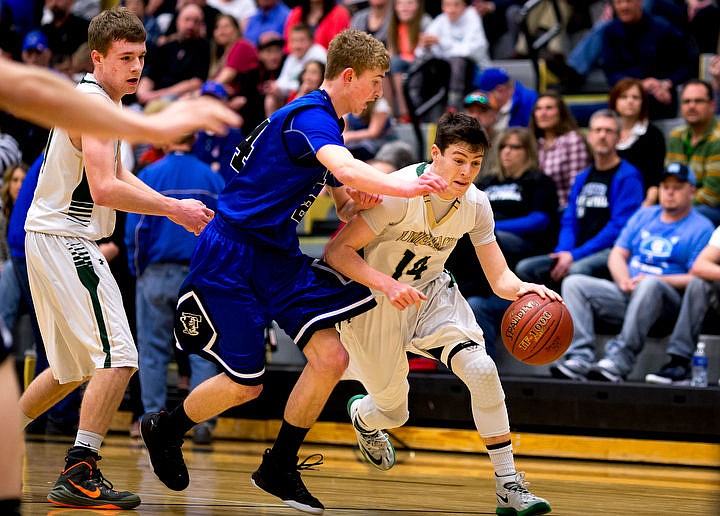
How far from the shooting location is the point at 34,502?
4684mm

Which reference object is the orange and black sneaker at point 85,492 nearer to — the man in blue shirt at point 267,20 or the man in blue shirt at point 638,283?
the man in blue shirt at point 638,283

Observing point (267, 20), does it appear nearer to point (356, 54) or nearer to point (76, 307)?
point (356, 54)

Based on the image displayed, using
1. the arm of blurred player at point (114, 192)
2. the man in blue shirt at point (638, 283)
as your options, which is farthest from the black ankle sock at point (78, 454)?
the man in blue shirt at point (638, 283)

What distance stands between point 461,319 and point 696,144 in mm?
3835

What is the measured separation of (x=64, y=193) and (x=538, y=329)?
222 cm

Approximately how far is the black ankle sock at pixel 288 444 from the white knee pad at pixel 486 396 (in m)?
0.77

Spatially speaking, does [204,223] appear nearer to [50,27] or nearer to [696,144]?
[696,144]

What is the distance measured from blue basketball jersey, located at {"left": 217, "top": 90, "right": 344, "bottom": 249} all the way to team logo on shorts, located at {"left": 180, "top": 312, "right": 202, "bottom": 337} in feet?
1.33

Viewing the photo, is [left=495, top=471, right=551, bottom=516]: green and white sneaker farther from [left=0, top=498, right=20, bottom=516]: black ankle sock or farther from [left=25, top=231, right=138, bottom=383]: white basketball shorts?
[left=0, top=498, right=20, bottom=516]: black ankle sock

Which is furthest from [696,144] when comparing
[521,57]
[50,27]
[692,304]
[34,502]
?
[50,27]

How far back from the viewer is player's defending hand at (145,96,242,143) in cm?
249

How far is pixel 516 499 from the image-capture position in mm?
4480

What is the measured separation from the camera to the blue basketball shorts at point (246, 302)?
449 centimetres

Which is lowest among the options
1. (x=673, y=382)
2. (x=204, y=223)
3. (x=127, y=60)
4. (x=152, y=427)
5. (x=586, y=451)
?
(x=586, y=451)
